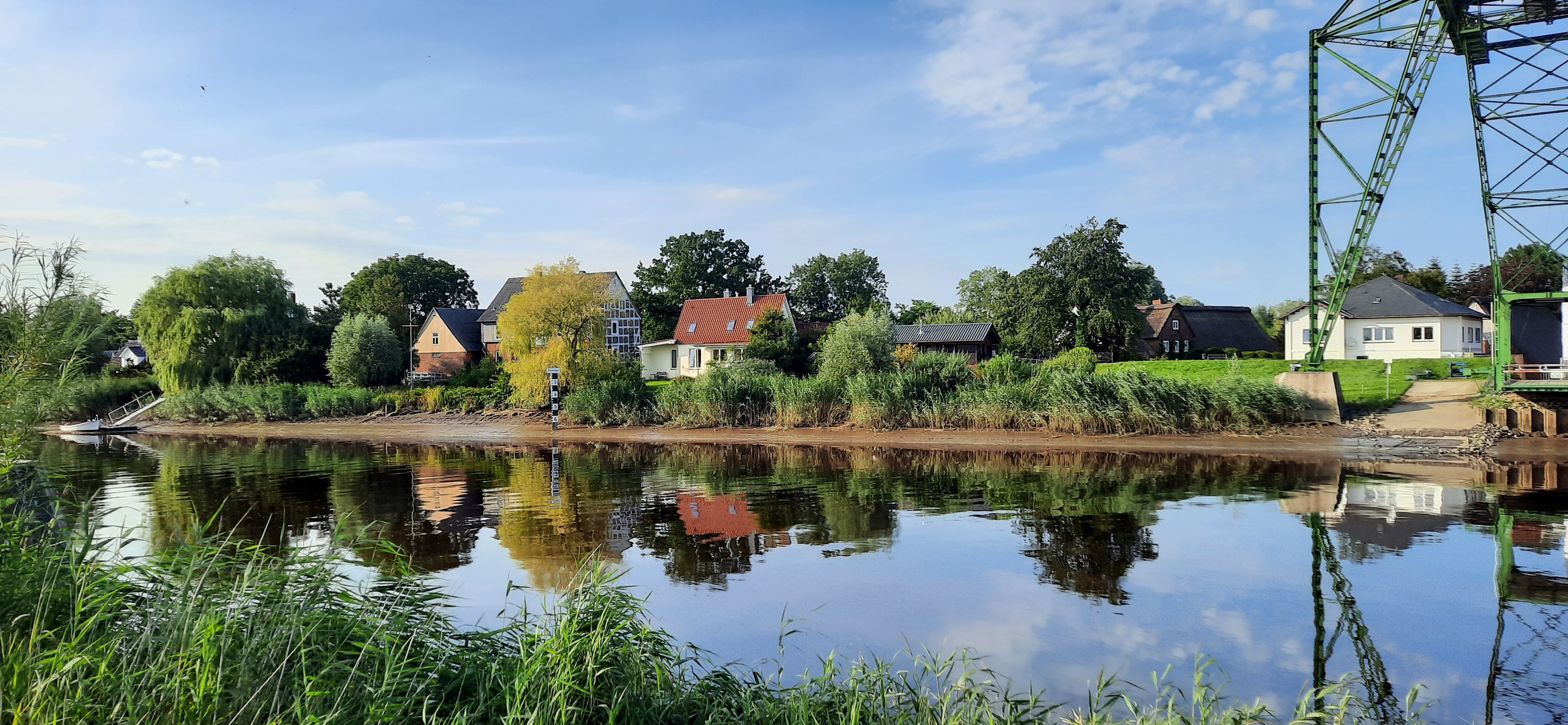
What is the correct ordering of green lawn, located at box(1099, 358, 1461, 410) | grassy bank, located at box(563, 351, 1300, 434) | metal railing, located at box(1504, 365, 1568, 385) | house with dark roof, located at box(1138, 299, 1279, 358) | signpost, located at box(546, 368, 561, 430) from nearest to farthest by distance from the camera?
1. metal railing, located at box(1504, 365, 1568, 385)
2. grassy bank, located at box(563, 351, 1300, 434)
3. green lawn, located at box(1099, 358, 1461, 410)
4. signpost, located at box(546, 368, 561, 430)
5. house with dark roof, located at box(1138, 299, 1279, 358)

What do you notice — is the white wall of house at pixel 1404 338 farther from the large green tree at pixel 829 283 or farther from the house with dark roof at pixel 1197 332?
→ the large green tree at pixel 829 283

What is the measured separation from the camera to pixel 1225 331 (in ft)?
213

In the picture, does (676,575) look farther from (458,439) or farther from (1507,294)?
(458,439)

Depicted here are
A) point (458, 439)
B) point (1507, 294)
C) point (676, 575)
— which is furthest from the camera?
point (458, 439)

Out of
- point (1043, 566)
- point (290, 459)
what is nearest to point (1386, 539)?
point (1043, 566)

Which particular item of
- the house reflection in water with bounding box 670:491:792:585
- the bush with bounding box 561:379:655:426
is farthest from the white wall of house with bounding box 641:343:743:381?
the house reflection in water with bounding box 670:491:792:585

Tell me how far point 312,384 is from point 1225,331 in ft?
206

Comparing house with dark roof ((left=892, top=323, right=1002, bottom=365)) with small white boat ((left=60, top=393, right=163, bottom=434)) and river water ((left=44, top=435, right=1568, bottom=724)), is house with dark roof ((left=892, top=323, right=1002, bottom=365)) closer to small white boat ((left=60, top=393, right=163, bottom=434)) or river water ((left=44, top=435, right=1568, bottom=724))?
river water ((left=44, top=435, right=1568, bottom=724))

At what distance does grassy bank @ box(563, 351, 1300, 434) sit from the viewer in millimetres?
22656

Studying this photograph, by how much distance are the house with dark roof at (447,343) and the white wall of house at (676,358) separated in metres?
12.5

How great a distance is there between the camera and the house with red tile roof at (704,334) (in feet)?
187

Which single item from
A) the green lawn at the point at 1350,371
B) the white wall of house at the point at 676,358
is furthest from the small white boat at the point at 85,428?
the green lawn at the point at 1350,371

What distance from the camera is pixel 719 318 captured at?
59.2m

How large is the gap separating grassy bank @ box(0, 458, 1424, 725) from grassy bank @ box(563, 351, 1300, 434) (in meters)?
18.3
